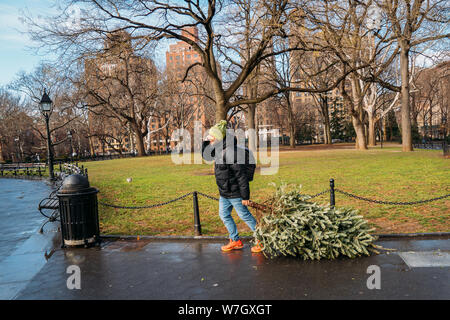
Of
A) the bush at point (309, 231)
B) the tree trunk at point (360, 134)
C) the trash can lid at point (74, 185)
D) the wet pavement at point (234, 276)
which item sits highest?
the tree trunk at point (360, 134)

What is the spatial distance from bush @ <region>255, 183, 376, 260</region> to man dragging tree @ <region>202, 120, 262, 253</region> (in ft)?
1.43

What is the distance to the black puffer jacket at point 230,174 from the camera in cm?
547

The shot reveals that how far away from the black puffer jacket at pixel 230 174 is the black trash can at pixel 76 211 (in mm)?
2608

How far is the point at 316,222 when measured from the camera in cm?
535

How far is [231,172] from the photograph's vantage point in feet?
18.4

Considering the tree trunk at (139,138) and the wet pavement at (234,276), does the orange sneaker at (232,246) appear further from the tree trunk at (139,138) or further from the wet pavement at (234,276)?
the tree trunk at (139,138)

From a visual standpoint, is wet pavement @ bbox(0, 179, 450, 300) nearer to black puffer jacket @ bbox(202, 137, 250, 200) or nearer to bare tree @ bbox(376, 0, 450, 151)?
black puffer jacket @ bbox(202, 137, 250, 200)

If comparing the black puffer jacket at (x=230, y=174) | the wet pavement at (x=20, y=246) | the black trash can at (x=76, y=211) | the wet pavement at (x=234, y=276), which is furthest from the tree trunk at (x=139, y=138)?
the black puffer jacket at (x=230, y=174)

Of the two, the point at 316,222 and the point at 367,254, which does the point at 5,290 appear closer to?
the point at 316,222

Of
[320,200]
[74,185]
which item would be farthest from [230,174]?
[320,200]

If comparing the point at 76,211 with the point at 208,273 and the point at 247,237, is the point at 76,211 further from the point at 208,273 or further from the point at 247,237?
the point at 247,237

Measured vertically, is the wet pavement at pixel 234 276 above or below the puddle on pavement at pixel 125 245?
below

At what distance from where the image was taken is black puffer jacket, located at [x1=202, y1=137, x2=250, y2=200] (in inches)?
215
